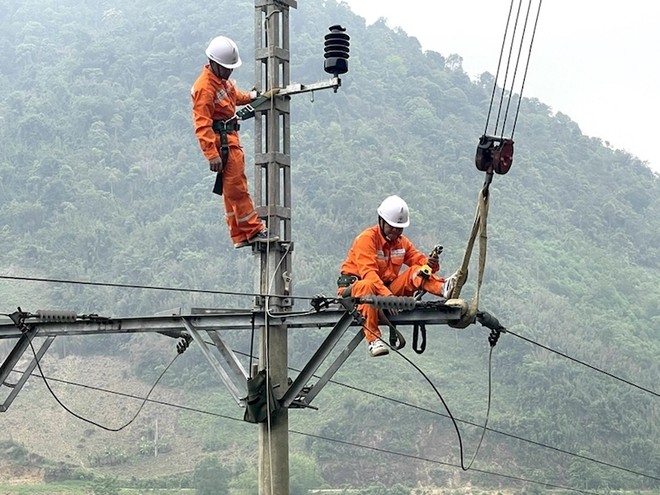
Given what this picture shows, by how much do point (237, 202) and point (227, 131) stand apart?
724 mm

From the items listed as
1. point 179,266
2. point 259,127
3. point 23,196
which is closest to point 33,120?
point 23,196

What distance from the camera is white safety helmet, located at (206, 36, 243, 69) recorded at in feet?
39.4

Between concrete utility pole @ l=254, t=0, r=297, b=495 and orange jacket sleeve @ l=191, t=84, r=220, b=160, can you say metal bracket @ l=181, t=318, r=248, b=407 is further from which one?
orange jacket sleeve @ l=191, t=84, r=220, b=160

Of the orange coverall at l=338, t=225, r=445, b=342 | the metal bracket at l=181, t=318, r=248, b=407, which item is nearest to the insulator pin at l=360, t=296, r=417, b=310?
the orange coverall at l=338, t=225, r=445, b=342

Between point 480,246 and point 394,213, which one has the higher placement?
point 394,213

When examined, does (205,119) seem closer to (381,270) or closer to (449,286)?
(381,270)

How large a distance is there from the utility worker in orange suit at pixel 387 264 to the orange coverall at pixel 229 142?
64.0 inches

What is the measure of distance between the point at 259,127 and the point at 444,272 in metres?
87.8

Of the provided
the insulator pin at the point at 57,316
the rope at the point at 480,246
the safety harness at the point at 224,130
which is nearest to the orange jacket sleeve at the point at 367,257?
the rope at the point at 480,246

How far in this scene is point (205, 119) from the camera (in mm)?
11844

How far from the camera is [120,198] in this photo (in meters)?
115

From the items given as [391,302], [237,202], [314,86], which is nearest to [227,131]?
[237,202]

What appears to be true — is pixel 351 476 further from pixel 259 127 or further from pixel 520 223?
pixel 259 127

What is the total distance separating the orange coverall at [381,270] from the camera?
33.1 feet
